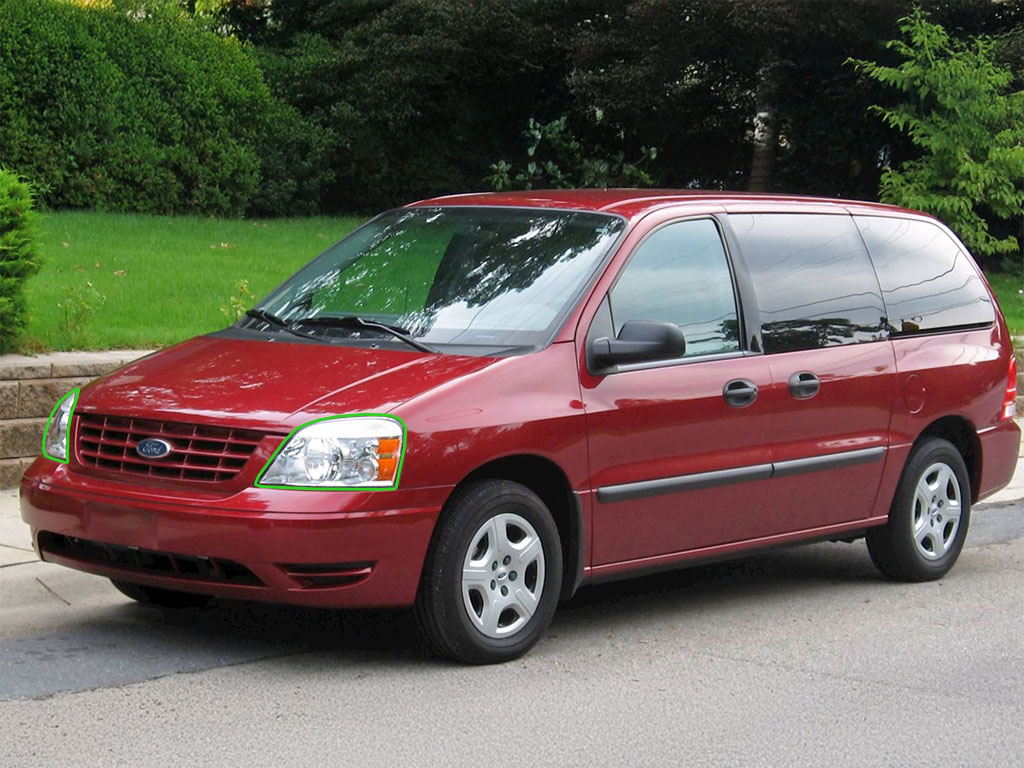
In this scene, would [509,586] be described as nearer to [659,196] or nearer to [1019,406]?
[659,196]

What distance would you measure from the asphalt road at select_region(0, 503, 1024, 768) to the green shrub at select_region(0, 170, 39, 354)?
6.89 feet

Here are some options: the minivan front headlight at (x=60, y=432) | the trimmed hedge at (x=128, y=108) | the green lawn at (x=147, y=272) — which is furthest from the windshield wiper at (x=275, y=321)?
the trimmed hedge at (x=128, y=108)

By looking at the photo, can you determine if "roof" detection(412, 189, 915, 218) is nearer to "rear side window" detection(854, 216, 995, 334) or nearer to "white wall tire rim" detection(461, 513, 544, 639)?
"rear side window" detection(854, 216, 995, 334)

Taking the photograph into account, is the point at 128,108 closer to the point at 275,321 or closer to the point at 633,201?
the point at 275,321

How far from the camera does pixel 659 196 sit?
7.19 m

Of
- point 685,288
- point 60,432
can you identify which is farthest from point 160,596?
point 685,288

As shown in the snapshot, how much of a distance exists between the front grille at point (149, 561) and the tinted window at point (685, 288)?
1804 millimetres

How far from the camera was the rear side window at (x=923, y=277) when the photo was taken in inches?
308

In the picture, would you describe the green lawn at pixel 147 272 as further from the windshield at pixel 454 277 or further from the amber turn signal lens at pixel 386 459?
the amber turn signal lens at pixel 386 459

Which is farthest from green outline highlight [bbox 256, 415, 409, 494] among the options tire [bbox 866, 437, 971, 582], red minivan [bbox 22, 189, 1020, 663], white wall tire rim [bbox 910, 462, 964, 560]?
white wall tire rim [bbox 910, 462, 964, 560]

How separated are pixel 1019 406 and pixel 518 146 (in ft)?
53.5

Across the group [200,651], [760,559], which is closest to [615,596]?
[760,559]

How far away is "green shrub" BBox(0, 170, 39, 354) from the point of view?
8.98 metres

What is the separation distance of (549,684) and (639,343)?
134 centimetres
